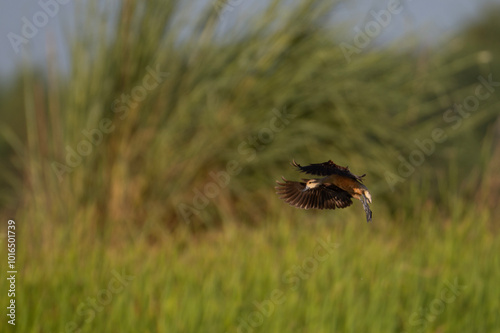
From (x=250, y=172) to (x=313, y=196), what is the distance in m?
3.83

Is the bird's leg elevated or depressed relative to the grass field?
depressed

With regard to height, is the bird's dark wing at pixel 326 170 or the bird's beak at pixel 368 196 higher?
the bird's dark wing at pixel 326 170

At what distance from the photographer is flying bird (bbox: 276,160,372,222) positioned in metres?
0.62

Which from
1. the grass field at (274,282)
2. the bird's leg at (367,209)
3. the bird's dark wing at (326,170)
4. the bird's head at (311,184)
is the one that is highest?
the grass field at (274,282)

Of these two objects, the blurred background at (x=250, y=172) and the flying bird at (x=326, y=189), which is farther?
the blurred background at (x=250, y=172)

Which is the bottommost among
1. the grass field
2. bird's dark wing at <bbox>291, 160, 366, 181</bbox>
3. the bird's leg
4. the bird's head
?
the bird's leg

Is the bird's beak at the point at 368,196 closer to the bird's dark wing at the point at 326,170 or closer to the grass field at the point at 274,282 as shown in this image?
the bird's dark wing at the point at 326,170

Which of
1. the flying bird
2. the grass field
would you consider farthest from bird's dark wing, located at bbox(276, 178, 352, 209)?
the grass field

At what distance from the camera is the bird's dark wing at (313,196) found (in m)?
0.63

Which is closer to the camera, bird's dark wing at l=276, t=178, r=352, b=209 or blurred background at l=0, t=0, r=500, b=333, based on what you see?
bird's dark wing at l=276, t=178, r=352, b=209

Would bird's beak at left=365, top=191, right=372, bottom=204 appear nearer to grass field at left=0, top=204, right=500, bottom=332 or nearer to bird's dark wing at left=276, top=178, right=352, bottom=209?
bird's dark wing at left=276, top=178, right=352, bottom=209

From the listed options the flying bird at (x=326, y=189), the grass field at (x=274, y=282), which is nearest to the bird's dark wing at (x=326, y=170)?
the flying bird at (x=326, y=189)

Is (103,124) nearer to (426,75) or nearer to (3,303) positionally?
(3,303)

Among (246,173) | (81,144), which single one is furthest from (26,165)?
(246,173)
